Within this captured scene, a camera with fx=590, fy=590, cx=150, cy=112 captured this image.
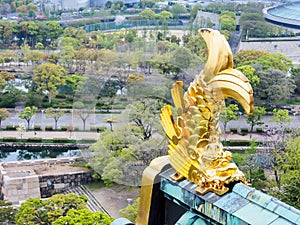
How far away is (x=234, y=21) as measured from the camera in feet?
189

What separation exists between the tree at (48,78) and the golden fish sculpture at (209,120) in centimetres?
2983

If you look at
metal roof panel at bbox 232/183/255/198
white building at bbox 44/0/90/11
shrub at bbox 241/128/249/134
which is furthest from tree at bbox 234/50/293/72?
white building at bbox 44/0/90/11

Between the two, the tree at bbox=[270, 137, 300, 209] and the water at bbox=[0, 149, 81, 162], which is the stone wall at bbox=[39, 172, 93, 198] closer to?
the water at bbox=[0, 149, 81, 162]

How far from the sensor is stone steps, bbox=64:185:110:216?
23.7 meters

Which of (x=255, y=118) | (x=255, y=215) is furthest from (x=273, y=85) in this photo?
(x=255, y=215)

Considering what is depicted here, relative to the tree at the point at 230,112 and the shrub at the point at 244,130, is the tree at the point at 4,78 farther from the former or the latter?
the shrub at the point at 244,130

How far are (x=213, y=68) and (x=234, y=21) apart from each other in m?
49.6

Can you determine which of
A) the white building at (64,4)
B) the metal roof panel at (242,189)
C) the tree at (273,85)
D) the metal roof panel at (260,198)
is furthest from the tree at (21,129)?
the white building at (64,4)

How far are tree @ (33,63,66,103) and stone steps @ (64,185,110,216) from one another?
1363 centimetres

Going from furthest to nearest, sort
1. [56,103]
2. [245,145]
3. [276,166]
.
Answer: [56,103], [245,145], [276,166]

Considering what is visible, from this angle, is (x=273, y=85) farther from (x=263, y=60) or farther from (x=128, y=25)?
(x=128, y=25)

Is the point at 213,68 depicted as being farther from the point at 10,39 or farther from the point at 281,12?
the point at 281,12

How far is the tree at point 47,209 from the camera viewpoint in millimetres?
20500

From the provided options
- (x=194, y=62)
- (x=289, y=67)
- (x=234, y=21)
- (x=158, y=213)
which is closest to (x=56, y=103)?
(x=289, y=67)
